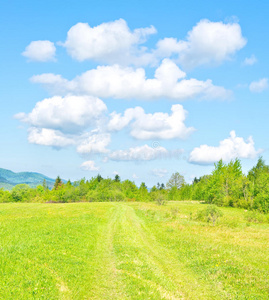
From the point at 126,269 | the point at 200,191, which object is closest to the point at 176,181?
the point at 200,191

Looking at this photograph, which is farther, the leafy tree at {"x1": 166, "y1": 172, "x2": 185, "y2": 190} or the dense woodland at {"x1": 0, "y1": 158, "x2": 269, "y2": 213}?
the leafy tree at {"x1": 166, "y1": 172, "x2": 185, "y2": 190}

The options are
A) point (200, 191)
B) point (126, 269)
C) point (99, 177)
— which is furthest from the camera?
point (99, 177)

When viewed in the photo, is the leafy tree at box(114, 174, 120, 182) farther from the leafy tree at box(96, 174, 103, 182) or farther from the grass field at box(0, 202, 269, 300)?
the grass field at box(0, 202, 269, 300)

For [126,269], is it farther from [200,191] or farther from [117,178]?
[117,178]

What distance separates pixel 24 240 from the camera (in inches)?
850

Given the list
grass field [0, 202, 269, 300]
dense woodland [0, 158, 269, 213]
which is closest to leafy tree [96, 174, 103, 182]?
dense woodland [0, 158, 269, 213]

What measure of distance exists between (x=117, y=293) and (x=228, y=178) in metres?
107

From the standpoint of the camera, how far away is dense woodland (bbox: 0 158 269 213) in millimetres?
94875

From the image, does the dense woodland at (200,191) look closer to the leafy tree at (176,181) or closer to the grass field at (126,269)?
the leafy tree at (176,181)

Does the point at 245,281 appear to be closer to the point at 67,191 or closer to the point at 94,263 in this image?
the point at 94,263

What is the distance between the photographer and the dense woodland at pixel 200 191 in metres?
94.9

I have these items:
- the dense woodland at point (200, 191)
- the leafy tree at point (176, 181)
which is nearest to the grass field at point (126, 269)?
the dense woodland at point (200, 191)

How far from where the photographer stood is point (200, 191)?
482ft

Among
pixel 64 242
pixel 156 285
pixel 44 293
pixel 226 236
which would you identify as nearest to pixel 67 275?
pixel 44 293
